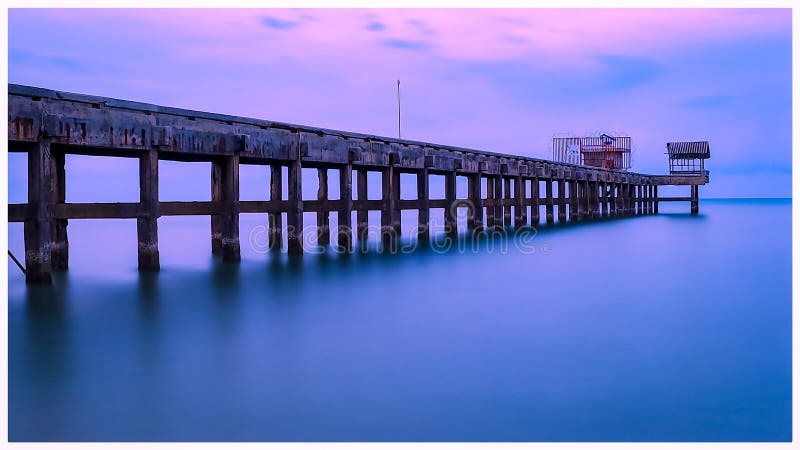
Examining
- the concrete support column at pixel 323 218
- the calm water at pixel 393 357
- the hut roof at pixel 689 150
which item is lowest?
the calm water at pixel 393 357

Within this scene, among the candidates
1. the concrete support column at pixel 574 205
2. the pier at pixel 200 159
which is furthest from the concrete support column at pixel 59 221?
the concrete support column at pixel 574 205

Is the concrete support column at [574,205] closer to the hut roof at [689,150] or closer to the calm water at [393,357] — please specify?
the hut roof at [689,150]

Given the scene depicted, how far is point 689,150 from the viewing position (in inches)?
1785

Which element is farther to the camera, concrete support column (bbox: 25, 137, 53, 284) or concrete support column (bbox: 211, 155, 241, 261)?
concrete support column (bbox: 211, 155, 241, 261)

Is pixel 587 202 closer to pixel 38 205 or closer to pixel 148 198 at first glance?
pixel 148 198

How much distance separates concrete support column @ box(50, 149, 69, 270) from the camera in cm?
1226

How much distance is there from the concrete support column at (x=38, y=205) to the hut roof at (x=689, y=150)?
40.8m

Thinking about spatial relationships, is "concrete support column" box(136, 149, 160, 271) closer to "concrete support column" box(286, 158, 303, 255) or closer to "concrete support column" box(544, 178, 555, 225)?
"concrete support column" box(286, 158, 303, 255)

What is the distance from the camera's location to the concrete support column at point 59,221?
40.2 feet

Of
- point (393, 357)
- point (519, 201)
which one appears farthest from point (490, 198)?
point (393, 357)

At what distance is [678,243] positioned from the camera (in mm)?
24281

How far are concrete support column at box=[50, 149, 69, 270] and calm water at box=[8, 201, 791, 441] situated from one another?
414mm

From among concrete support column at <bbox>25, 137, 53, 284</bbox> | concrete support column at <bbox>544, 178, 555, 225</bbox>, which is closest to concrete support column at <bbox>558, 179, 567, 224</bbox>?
concrete support column at <bbox>544, 178, 555, 225</bbox>

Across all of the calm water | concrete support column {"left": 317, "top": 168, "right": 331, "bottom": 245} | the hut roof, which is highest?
the hut roof
